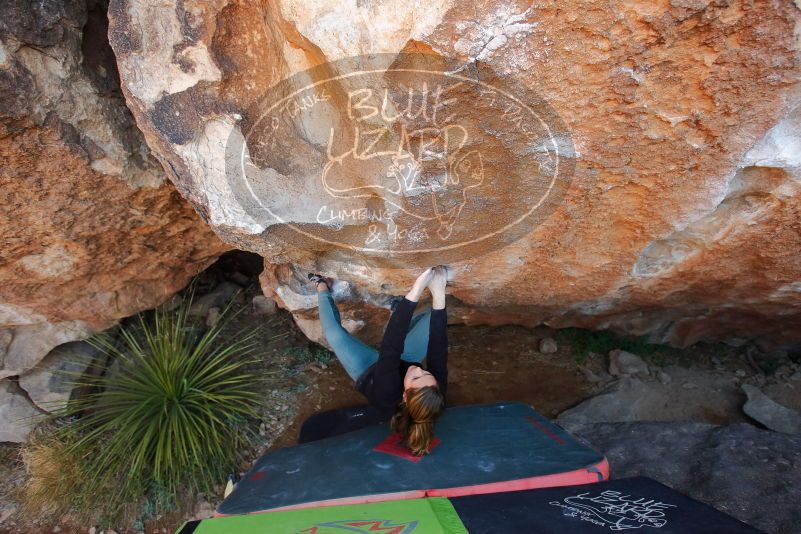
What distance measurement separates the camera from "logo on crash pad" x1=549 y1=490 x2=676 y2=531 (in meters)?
1.58

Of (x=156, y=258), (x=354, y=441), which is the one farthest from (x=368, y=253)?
(x=156, y=258)

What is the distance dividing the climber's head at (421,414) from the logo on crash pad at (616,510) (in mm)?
568

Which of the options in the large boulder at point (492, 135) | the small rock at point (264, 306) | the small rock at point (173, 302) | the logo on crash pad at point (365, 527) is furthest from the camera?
the small rock at point (264, 306)

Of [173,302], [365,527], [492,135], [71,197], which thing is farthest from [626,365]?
[71,197]

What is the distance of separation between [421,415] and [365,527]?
1.84 feet

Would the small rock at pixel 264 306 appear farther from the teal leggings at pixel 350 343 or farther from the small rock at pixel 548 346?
the small rock at pixel 548 346

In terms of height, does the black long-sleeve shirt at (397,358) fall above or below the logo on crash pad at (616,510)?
above

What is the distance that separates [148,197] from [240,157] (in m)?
0.77

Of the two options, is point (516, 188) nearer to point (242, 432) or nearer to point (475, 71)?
point (475, 71)

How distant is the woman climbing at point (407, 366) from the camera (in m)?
2.15

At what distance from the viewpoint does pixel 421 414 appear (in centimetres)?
213

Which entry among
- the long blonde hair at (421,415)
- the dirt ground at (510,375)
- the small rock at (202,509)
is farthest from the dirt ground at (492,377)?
the long blonde hair at (421,415)

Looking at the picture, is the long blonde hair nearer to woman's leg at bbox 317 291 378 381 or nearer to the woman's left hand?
the woman's left hand

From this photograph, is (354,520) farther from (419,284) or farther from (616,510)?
(419,284)
